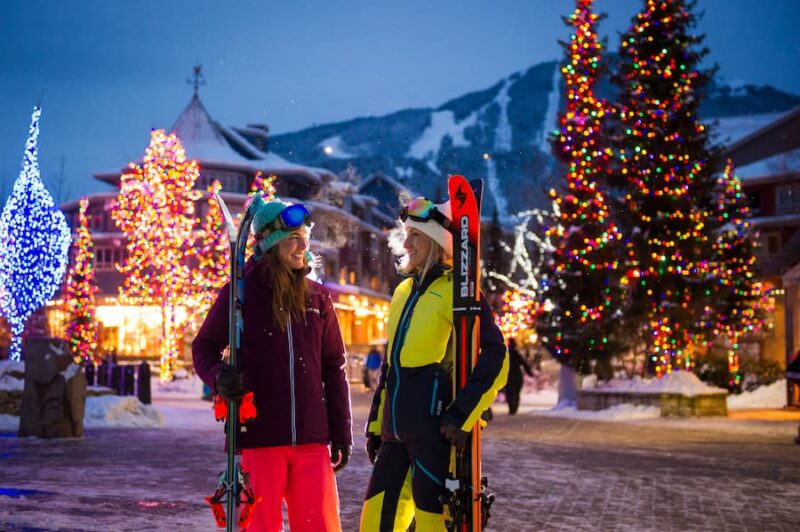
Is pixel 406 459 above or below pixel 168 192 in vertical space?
below

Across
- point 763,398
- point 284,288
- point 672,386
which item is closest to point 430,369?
point 284,288

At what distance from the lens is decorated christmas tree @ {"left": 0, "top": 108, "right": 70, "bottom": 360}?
1309 inches

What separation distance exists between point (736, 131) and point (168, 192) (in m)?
45.1

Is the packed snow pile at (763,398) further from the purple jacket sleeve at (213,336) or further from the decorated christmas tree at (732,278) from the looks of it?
the purple jacket sleeve at (213,336)

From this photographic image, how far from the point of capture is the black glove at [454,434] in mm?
4352

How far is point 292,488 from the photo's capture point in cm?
445

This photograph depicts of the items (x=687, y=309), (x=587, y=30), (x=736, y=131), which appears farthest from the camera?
(x=736, y=131)

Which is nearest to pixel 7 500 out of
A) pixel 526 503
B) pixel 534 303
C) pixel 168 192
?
pixel 526 503

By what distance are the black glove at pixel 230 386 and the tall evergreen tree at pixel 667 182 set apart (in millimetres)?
20921

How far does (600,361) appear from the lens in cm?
2522

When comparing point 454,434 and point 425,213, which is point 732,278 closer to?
point 425,213

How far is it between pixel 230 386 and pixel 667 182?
21336 millimetres

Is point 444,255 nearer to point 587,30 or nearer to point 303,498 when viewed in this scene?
point 303,498

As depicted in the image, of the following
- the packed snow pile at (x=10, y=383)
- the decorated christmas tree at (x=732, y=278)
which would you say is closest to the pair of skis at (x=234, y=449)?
the packed snow pile at (x=10, y=383)
